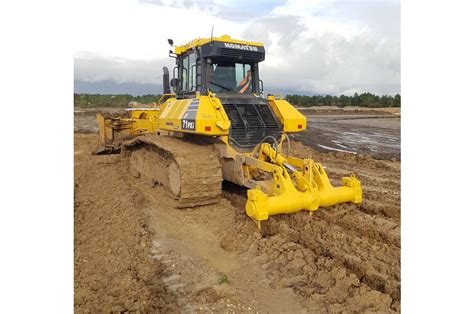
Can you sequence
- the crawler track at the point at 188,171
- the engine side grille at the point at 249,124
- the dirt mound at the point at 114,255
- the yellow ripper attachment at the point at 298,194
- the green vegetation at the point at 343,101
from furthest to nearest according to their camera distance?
the green vegetation at the point at 343,101, the engine side grille at the point at 249,124, the crawler track at the point at 188,171, the yellow ripper attachment at the point at 298,194, the dirt mound at the point at 114,255

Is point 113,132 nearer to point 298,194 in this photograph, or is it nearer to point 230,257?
point 298,194

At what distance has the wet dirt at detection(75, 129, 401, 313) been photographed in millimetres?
3961

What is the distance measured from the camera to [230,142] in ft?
22.4

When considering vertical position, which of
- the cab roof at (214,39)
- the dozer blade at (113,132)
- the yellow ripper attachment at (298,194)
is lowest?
the yellow ripper attachment at (298,194)

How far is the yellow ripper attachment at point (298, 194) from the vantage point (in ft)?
17.5

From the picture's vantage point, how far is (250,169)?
23.5 ft

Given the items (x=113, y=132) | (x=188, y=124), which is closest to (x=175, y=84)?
(x=188, y=124)

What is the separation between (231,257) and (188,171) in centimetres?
172

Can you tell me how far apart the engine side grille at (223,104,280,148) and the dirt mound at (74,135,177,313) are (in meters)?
2.07

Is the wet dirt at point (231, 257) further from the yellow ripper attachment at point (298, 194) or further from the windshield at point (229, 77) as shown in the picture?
the windshield at point (229, 77)

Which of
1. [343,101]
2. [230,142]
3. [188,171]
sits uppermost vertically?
[343,101]

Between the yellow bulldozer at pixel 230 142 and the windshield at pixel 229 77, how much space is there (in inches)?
0.7

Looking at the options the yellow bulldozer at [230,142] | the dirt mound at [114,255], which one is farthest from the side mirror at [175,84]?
the dirt mound at [114,255]

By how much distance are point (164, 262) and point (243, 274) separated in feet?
3.26
